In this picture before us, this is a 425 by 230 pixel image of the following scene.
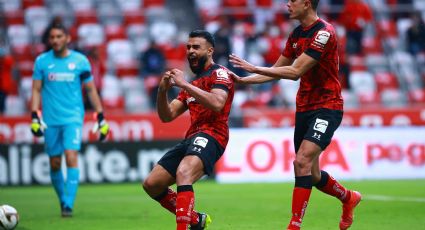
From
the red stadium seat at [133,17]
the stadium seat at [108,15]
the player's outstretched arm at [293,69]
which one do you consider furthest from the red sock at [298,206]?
the stadium seat at [108,15]

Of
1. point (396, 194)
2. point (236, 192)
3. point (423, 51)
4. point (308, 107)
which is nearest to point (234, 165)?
point (236, 192)

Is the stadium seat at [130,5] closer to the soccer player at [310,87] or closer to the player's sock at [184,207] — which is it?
the soccer player at [310,87]

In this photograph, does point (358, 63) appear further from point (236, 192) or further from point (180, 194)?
point (180, 194)

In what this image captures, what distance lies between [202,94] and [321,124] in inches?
56.2

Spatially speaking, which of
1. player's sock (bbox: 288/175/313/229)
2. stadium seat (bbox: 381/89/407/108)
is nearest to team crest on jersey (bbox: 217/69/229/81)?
player's sock (bbox: 288/175/313/229)

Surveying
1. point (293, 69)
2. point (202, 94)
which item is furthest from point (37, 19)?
point (202, 94)

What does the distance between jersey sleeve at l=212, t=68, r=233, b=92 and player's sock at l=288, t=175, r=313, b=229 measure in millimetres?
1153

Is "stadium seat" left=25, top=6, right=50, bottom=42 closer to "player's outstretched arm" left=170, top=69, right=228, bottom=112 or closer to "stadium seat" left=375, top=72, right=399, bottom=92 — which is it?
"stadium seat" left=375, top=72, right=399, bottom=92

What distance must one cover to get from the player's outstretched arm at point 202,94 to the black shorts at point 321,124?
41.7 inches

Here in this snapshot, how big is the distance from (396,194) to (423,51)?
8.69 m

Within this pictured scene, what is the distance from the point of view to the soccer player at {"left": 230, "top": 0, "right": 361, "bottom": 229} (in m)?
8.65

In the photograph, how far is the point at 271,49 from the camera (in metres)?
21.6

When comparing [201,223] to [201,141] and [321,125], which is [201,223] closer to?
[201,141]

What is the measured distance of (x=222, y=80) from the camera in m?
8.58
